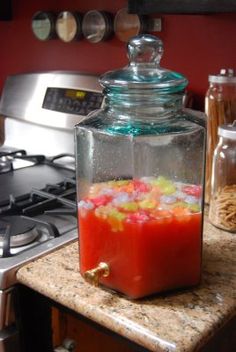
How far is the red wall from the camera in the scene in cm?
120

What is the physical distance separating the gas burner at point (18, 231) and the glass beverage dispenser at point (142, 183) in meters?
0.18

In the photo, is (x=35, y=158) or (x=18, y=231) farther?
(x=35, y=158)

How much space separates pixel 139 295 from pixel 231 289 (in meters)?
0.15

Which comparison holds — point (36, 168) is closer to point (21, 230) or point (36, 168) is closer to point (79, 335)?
point (21, 230)

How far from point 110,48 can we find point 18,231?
0.74m

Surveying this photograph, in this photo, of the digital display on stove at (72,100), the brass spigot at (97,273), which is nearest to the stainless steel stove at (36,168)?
the digital display on stove at (72,100)

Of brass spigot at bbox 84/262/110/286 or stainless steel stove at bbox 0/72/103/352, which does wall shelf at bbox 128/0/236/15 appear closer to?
stainless steel stove at bbox 0/72/103/352

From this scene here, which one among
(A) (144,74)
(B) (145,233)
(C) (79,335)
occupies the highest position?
(A) (144,74)

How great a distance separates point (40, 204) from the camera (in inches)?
41.7

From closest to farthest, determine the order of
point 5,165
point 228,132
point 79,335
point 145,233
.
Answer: point 145,233 < point 79,335 < point 228,132 < point 5,165

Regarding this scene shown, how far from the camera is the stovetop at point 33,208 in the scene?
2.81 ft

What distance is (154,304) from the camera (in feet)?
2.32

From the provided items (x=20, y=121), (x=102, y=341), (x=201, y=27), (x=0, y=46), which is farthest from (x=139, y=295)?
(x=0, y=46)

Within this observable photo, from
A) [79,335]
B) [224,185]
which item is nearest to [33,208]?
[79,335]
